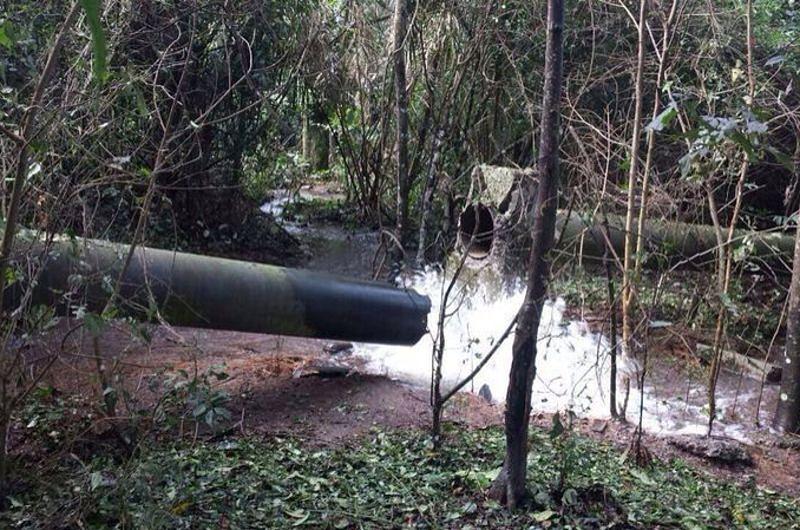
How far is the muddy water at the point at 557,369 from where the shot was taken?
5820mm

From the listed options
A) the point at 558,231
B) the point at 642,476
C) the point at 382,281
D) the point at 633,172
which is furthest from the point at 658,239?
the point at 642,476

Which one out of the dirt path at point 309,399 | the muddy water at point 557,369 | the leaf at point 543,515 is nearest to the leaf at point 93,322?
the dirt path at point 309,399

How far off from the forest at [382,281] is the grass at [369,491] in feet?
0.07

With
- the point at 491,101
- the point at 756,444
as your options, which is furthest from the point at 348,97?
the point at 756,444

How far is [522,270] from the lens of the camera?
26.2ft

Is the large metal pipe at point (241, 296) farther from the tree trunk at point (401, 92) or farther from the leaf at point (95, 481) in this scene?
the tree trunk at point (401, 92)

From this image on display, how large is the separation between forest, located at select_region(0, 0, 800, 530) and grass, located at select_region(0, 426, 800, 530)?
0.02 metres

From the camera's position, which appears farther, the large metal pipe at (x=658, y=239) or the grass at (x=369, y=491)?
the large metal pipe at (x=658, y=239)

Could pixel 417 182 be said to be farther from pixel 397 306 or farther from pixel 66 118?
pixel 66 118

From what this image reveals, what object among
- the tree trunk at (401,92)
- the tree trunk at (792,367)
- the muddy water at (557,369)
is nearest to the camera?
the tree trunk at (792,367)

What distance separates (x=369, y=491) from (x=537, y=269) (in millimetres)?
1393

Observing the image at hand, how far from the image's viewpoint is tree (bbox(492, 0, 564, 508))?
Result: 3385 mm

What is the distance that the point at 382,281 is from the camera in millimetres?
6383

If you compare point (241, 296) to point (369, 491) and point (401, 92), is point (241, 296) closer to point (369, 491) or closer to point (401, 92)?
point (369, 491)
